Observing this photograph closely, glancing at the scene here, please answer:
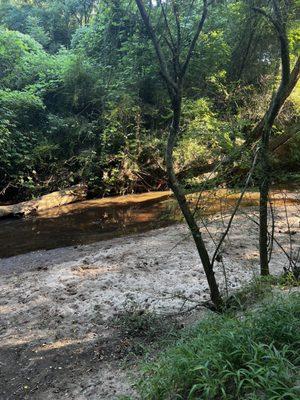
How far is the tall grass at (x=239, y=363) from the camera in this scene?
198 centimetres

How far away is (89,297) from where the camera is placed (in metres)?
5.00

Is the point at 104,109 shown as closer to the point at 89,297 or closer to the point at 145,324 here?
the point at 89,297

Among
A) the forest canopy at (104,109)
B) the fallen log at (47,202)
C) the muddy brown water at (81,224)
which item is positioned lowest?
the muddy brown water at (81,224)

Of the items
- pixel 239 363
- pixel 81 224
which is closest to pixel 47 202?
pixel 81 224

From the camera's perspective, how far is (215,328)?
9.62 ft

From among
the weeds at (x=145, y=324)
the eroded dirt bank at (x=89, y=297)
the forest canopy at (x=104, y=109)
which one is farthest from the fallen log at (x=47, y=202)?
the weeds at (x=145, y=324)

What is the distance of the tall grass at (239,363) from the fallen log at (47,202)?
29.2 ft

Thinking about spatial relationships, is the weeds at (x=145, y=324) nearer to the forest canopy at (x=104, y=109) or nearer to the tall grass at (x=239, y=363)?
the tall grass at (x=239, y=363)

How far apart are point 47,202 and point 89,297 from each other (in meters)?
7.33

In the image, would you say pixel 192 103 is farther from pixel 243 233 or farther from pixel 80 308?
pixel 80 308

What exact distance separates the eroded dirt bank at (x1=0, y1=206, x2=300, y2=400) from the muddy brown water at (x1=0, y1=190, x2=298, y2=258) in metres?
0.70

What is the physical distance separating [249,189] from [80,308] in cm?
261

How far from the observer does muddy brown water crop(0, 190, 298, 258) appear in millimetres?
8273

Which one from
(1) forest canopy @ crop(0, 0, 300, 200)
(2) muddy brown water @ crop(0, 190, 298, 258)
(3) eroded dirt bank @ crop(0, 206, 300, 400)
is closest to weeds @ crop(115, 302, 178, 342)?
→ (3) eroded dirt bank @ crop(0, 206, 300, 400)
